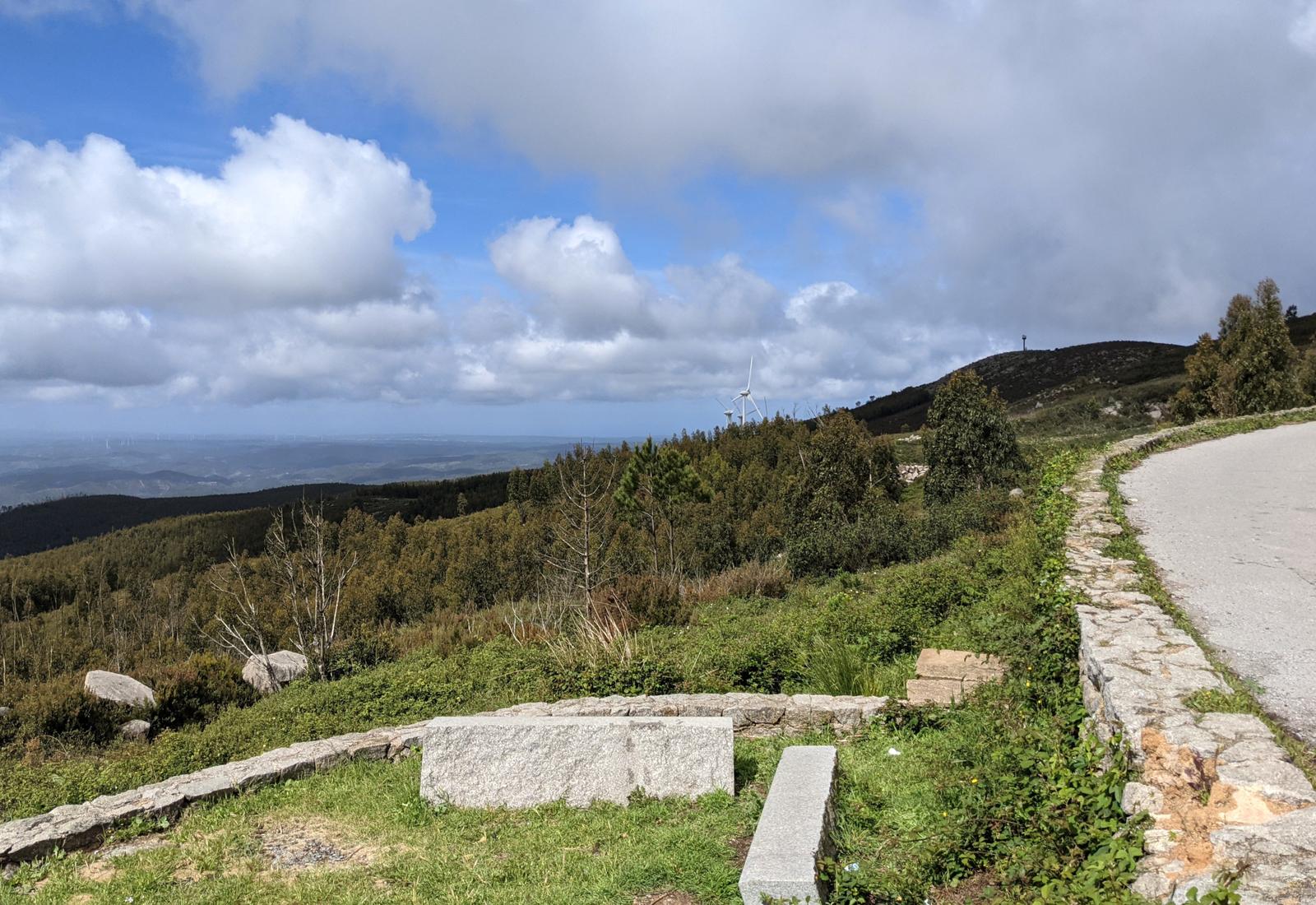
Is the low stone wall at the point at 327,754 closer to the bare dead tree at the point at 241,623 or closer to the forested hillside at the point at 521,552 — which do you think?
the forested hillside at the point at 521,552

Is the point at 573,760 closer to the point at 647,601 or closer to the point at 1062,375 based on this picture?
the point at 647,601

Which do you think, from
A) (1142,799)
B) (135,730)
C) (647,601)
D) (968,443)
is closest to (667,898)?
(1142,799)

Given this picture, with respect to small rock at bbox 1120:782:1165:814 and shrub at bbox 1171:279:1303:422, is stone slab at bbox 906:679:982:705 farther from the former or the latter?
shrub at bbox 1171:279:1303:422

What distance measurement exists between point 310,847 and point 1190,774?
5.53m

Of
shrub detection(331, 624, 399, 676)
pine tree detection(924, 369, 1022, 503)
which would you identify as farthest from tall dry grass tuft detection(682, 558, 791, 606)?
shrub detection(331, 624, 399, 676)

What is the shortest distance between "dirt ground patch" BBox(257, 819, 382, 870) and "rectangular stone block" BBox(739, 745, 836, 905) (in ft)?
9.02

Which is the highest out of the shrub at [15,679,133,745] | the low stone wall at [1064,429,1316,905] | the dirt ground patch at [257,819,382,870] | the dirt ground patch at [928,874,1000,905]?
the low stone wall at [1064,429,1316,905]

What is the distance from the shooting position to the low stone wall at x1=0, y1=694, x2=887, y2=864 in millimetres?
5992

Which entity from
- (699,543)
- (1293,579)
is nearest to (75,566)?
(699,543)

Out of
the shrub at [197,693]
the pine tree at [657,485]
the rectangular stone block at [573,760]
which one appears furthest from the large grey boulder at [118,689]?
the pine tree at [657,485]

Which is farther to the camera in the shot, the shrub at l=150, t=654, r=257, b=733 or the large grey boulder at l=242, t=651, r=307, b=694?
the large grey boulder at l=242, t=651, r=307, b=694

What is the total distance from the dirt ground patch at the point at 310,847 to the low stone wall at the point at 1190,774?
15.3ft

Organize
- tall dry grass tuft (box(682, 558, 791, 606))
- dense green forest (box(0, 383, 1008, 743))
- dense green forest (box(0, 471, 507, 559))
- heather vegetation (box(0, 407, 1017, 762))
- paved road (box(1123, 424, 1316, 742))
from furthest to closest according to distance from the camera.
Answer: dense green forest (box(0, 471, 507, 559)), tall dry grass tuft (box(682, 558, 791, 606)), dense green forest (box(0, 383, 1008, 743)), heather vegetation (box(0, 407, 1017, 762)), paved road (box(1123, 424, 1316, 742))

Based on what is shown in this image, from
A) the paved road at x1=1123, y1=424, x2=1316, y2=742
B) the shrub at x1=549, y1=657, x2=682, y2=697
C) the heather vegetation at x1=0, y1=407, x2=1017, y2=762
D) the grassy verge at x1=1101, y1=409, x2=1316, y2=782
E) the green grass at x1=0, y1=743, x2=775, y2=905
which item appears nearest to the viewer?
the grassy verge at x1=1101, y1=409, x2=1316, y2=782
